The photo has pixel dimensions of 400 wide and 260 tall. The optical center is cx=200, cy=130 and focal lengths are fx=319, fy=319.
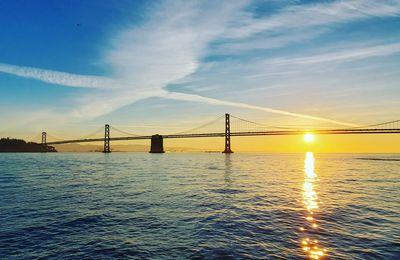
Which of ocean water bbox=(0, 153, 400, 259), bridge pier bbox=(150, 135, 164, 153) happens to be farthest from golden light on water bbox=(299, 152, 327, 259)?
bridge pier bbox=(150, 135, 164, 153)

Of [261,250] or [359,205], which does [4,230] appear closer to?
[261,250]

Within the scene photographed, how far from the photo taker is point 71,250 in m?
9.03

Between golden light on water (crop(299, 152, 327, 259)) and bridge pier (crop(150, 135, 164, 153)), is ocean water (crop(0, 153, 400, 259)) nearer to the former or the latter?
golden light on water (crop(299, 152, 327, 259))

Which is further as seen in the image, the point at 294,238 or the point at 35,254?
the point at 294,238

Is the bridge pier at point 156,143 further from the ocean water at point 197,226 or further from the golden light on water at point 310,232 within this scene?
the golden light on water at point 310,232

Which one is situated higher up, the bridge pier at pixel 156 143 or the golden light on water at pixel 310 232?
the bridge pier at pixel 156 143

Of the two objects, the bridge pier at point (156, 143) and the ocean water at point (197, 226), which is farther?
the bridge pier at point (156, 143)

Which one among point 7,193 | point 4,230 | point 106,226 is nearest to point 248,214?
point 106,226

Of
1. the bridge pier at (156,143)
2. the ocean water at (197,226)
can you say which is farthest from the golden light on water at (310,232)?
the bridge pier at (156,143)

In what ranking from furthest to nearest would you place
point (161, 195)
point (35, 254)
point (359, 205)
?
point (161, 195) < point (359, 205) < point (35, 254)

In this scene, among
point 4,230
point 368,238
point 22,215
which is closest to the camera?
point 368,238

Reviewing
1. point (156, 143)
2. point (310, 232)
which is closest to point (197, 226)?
point (310, 232)

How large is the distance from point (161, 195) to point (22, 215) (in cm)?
777

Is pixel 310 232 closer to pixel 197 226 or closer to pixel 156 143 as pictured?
pixel 197 226
